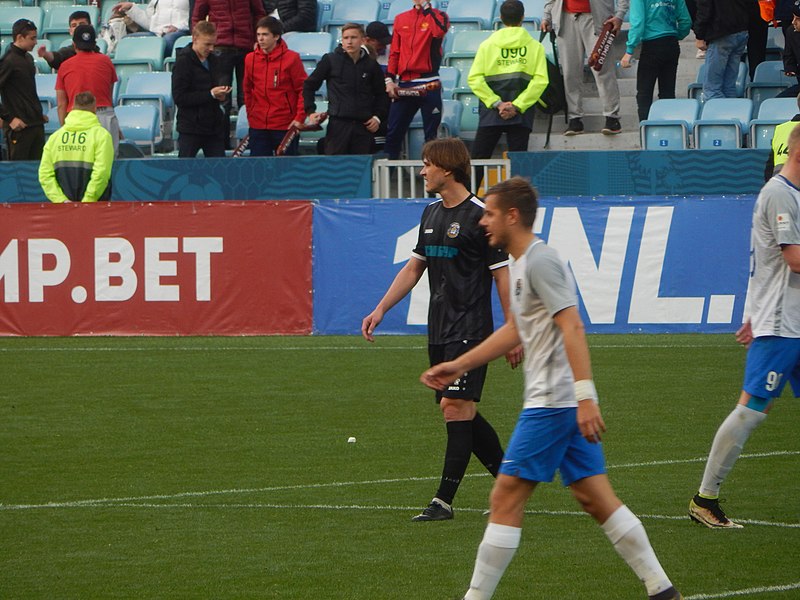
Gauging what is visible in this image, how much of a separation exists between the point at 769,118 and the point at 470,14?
6.15m

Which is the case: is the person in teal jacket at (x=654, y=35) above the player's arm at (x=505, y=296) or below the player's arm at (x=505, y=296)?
above

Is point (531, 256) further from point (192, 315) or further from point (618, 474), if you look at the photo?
point (192, 315)

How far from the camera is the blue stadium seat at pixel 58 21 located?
2259 centimetres

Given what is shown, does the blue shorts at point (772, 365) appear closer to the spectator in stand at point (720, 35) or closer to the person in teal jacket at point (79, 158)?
the person in teal jacket at point (79, 158)

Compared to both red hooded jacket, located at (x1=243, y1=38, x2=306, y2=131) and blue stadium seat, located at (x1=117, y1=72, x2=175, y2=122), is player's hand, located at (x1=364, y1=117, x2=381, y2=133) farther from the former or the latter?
blue stadium seat, located at (x1=117, y1=72, x2=175, y2=122)

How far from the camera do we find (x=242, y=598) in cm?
588

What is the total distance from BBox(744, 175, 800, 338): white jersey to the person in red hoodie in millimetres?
10411

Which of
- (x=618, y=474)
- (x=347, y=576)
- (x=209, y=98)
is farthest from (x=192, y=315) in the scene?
(x=347, y=576)

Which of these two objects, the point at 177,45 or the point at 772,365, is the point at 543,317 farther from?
the point at 177,45

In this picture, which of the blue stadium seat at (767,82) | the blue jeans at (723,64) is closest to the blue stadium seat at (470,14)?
the blue jeans at (723,64)

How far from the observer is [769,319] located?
6.86 metres

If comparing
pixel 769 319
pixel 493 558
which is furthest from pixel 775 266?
pixel 493 558

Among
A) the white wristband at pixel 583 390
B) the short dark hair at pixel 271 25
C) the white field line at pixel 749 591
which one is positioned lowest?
the white field line at pixel 749 591

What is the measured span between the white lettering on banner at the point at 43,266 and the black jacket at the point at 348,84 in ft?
10.6
